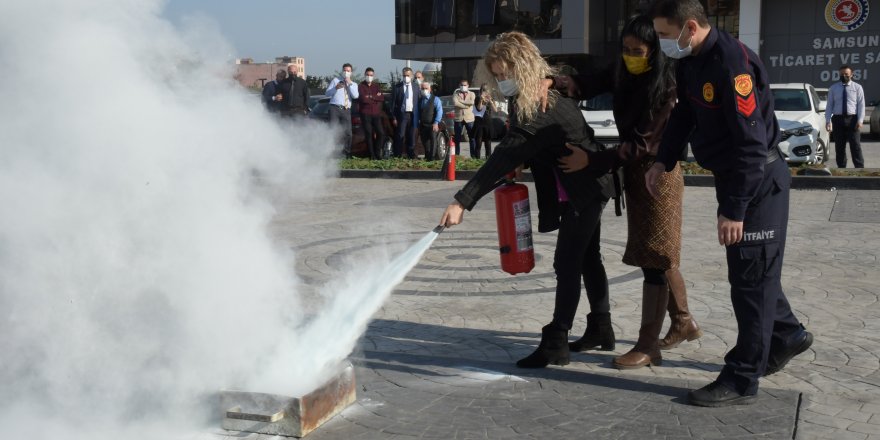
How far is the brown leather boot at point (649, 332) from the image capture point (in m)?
5.22

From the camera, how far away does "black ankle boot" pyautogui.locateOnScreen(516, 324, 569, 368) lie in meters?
5.27

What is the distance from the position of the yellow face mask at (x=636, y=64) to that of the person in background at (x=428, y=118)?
50.2 ft

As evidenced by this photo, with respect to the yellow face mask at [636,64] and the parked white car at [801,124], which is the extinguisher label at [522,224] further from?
the parked white car at [801,124]

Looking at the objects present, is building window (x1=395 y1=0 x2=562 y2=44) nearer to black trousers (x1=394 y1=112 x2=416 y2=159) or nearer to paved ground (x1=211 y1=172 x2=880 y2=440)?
black trousers (x1=394 y1=112 x2=416 y2=159)

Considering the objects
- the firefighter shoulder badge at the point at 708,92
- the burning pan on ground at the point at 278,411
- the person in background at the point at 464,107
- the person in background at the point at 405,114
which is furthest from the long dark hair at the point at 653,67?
the person in background at the point at 464,107

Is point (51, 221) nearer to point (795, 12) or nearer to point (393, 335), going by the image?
point (393, 335)

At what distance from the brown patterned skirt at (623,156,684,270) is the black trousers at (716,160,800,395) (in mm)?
639

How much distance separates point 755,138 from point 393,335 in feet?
9.09

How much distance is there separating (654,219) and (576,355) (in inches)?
37.6

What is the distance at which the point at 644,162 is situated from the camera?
17.1 ft

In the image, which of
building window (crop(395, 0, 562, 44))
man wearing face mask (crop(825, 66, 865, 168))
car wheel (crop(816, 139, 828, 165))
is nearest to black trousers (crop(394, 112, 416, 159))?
car wheel (crop(816, 139, 828, 165))

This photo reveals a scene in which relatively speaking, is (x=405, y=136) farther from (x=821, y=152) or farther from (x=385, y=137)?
(x=821, y=152)

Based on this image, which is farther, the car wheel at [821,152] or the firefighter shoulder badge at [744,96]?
the car wheel at [821,152]

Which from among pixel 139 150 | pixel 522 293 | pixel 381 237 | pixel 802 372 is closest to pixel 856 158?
pixel 381 237
